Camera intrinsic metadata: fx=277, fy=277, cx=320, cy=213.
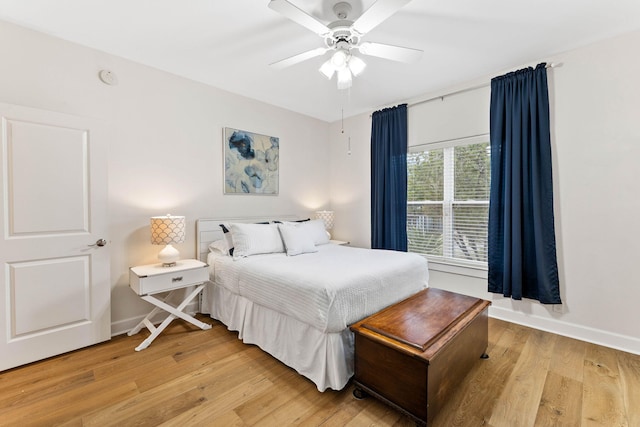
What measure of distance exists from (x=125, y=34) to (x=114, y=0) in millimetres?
436

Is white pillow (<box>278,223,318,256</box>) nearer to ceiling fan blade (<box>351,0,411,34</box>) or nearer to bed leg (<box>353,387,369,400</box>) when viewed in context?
bed leg (<box>353,387,369,400</box>)

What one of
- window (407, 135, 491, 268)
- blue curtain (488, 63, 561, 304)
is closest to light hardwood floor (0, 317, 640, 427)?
blue curtain (488, 63, 561, 304)

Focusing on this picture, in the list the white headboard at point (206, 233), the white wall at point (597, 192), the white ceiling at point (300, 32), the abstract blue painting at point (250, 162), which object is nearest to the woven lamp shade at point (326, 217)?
the abstract blue painting at point (250, 162)

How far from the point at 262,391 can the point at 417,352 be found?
3.54 ft

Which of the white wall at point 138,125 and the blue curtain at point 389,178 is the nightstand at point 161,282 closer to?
the white wall at point 138,125

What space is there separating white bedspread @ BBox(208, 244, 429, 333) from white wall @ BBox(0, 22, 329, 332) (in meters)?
0.78

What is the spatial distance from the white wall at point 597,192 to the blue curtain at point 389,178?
1.40 metres

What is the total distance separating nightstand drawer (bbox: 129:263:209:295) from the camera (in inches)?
92.8

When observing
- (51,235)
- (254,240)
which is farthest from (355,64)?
(51,235)

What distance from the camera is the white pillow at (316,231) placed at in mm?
3396

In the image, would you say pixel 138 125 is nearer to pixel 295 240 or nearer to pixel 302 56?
pixel 302 56

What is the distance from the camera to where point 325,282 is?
192cm

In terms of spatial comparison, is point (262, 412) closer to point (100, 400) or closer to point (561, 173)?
point (100, 400)

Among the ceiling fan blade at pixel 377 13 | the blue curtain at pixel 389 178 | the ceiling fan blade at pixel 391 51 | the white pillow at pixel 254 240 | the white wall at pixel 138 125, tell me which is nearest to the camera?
the ceiling fan blade at pixel 377 13
